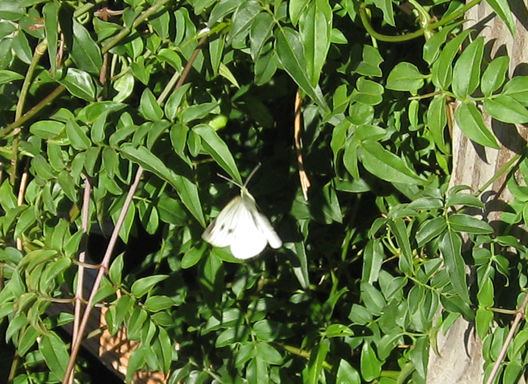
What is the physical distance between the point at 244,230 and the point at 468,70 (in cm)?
35

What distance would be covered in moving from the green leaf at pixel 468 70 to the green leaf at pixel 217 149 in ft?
0.94

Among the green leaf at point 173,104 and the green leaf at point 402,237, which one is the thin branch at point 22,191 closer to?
the green leaf at point 173,104

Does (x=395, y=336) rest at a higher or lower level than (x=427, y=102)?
lower

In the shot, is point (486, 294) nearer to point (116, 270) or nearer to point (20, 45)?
point (116, 270)

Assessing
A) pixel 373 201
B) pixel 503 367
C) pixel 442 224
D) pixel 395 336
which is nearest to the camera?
pixel 442 224

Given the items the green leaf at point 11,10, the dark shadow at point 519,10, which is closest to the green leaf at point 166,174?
the green leaf at point 11,10

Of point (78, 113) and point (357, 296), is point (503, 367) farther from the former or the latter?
point (78, 113)

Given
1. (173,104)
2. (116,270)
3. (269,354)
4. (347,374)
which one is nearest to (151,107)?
(173,104)

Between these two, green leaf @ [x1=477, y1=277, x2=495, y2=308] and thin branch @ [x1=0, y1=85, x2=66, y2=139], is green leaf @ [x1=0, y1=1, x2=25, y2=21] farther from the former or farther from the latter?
green leaf @ [x1=477, y1=277, x2=495, y2=308]

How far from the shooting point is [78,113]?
127 cm

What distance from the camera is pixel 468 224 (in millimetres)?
1111

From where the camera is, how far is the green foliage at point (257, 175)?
1110 mm

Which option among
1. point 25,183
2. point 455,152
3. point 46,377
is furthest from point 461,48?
point 46,377

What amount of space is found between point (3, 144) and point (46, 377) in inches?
14.9
